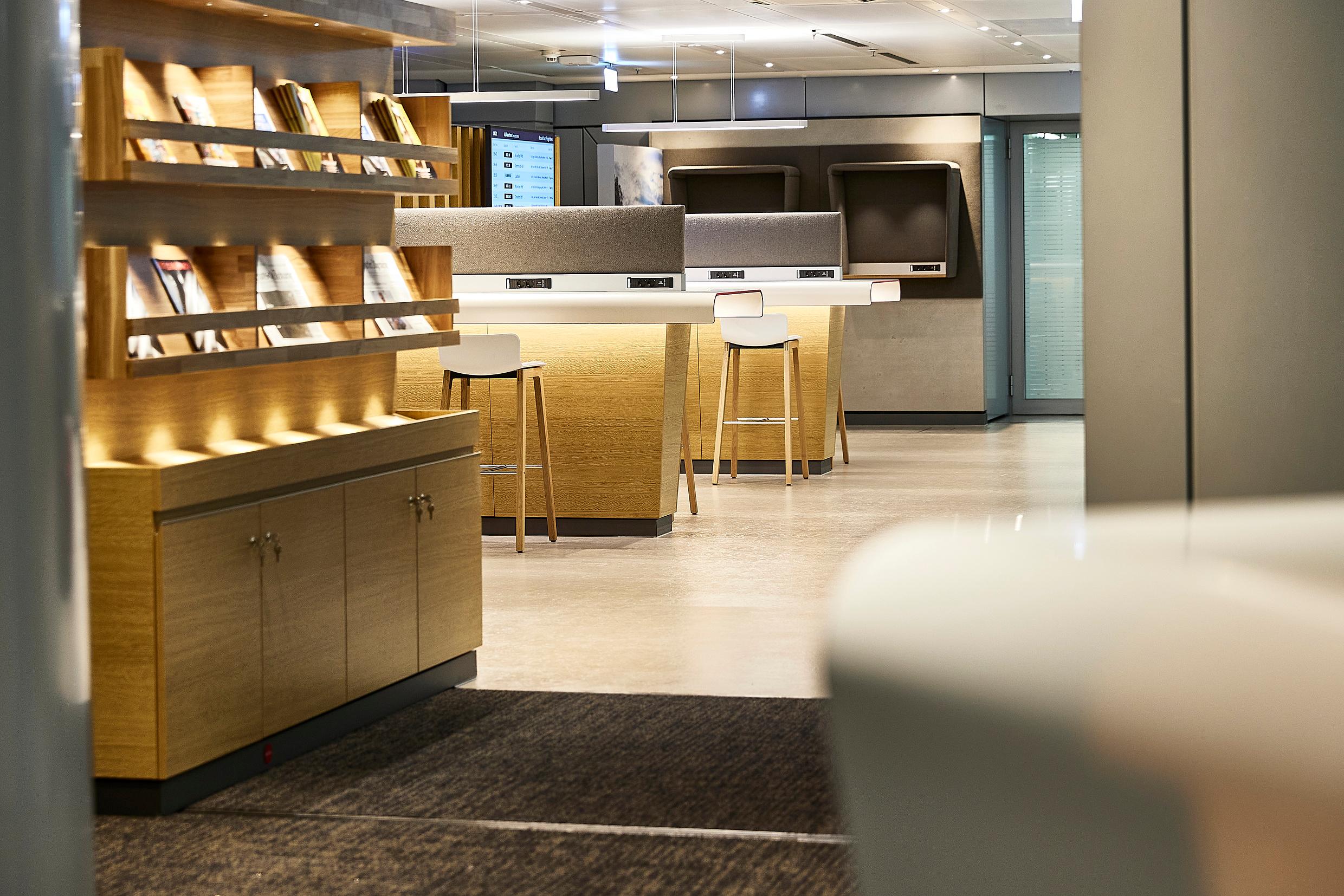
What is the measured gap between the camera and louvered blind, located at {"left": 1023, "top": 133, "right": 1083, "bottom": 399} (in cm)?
1304

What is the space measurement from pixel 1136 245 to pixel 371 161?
7.12 ft

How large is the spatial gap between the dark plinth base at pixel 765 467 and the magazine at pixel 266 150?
5695 mm

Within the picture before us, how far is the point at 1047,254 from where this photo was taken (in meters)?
13.1

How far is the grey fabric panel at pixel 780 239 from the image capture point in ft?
39.3

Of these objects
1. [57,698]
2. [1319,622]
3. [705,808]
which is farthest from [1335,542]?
[705,808]

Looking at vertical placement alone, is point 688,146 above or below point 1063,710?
above

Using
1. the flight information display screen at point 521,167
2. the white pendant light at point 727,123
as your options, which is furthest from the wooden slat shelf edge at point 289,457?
the flight information display screen at point 521,167

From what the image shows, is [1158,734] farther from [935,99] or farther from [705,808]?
[935,99]

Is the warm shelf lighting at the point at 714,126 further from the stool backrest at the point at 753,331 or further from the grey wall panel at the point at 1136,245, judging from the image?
the grey wall panel at the point at 1136,245

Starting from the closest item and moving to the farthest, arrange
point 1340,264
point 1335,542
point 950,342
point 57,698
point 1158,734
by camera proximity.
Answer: point 1158,734 → point 1335,542 → point 57,698 → point 1340,264 → point 950,342

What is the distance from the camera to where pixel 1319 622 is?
2.18 ft

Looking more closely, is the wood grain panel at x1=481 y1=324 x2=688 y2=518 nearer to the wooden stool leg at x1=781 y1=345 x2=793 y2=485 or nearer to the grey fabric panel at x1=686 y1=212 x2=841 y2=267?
the wooden stool leg at x1=781 y1=345 x2=793 y2=485

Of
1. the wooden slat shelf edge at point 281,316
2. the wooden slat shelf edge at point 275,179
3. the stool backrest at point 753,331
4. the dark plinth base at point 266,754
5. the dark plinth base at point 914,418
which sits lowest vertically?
the dark plinth base at point 266,754

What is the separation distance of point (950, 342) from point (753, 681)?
27.8 feet
